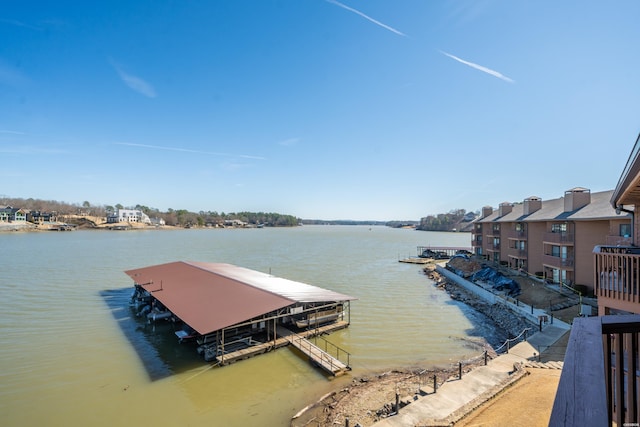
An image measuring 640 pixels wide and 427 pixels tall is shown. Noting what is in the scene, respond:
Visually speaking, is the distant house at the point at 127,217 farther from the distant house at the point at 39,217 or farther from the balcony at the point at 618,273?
the balcony at the point at 618,273

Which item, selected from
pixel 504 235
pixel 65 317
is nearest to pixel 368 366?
pixel 65 317

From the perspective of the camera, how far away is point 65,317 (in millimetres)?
21000

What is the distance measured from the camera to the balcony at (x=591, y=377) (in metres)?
1.33

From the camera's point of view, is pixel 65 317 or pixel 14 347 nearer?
pixel 14 347

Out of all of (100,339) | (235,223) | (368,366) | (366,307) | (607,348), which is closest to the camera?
(607,348)

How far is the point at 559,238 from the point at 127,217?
161844 millimetres

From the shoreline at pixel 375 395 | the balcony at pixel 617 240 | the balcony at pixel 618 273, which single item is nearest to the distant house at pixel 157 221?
the shoreline at pixel 375 395

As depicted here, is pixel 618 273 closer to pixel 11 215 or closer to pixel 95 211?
pixel 11 215

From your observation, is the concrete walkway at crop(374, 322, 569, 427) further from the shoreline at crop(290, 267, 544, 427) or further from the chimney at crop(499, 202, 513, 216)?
the chimney at crop(499, 202, 513, 216)

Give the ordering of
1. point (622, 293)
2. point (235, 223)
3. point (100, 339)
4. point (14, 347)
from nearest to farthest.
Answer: point (622, 293) < point (14, 347) < point (100, 339) < point (235, 223)

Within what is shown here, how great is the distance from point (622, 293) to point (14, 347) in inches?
983

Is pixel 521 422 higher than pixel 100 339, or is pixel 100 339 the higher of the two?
pixel 521 422

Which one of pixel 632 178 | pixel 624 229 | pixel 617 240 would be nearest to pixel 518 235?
pixel 624 229

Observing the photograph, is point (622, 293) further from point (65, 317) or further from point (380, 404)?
point (65, 317)
